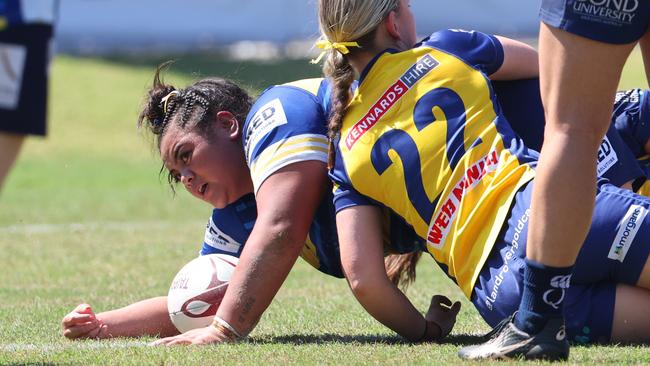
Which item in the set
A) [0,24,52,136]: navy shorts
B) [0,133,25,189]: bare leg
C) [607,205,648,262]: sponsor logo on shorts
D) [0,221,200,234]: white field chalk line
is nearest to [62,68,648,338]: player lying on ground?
[607,205,648,262]: sponsor logo on shorts

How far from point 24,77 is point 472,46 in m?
1.70

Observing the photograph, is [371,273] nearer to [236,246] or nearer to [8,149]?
[236,246]

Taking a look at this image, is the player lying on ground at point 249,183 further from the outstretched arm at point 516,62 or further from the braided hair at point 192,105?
the outstretched arm at point 516,62

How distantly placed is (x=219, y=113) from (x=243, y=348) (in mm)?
1071

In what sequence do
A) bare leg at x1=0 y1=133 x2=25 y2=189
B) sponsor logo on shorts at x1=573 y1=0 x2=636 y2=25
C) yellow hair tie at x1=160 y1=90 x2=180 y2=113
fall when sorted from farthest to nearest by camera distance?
1. yellow hair tie at x1=160 y1=90 x2=180 y2=113
2. bare leg at x1=0 y1=133 x2=25 y2=189
3. sponsor logo on shorts at x1=573 y1=0 x2=636 y2=25

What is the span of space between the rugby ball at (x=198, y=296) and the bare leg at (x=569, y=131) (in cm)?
148

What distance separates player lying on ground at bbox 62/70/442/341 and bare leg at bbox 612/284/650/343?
63 cm

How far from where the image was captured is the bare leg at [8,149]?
11.1 feet

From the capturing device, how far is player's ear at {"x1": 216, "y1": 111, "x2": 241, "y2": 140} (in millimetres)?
4607

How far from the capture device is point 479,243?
13.2ft

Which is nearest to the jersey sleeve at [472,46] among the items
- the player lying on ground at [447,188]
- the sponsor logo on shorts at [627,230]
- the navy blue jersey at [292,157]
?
the player lying on ground at [447,188]

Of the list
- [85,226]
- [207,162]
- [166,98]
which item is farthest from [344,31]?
[85,226]

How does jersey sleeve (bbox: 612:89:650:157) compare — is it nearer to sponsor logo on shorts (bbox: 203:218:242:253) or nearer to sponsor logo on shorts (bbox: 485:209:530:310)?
sponsor logo on shorts (bbox: 485:209:530:310)

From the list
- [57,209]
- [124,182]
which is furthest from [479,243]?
[124,182]
